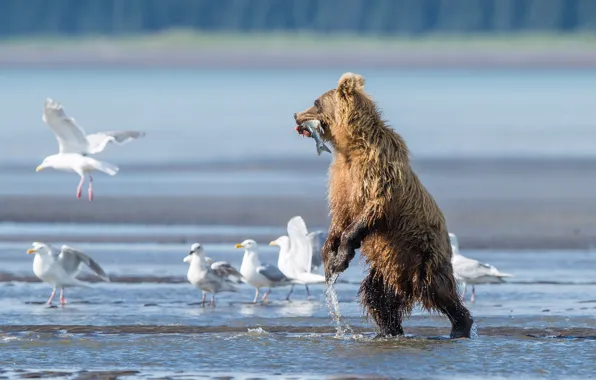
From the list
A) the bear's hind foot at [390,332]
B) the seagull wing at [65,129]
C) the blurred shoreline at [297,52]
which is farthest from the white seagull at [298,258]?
the blurred shoreline at [297,52]

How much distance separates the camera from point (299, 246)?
12.5 metres

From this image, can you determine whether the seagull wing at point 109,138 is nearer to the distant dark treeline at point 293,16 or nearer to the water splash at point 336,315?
the water splash at point 336,315

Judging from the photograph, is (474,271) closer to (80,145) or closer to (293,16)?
(80,145)

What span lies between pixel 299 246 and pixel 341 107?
3.87 m

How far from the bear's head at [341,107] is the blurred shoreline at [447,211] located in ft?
19.0

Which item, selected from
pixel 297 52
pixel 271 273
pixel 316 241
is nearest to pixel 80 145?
pixel 316 241

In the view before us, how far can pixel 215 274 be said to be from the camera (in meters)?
11.8

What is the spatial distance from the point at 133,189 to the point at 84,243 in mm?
4886

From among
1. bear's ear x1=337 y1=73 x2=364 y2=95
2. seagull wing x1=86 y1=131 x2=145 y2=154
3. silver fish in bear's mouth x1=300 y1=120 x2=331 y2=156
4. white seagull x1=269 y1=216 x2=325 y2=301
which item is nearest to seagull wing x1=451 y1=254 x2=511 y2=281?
white seagull x1=269 y1=216 x2=325 y2=301

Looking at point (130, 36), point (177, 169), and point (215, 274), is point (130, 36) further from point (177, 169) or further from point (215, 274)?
point (215, 274)

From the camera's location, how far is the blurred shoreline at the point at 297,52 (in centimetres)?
8181

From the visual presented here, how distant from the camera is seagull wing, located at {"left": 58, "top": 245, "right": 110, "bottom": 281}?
38.7 ft

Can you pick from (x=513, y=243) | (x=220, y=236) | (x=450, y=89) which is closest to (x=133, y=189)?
(x=220, y=236)

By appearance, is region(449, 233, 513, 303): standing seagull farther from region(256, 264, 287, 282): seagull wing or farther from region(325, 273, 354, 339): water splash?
region(325, 273, 354, 339): water splash
